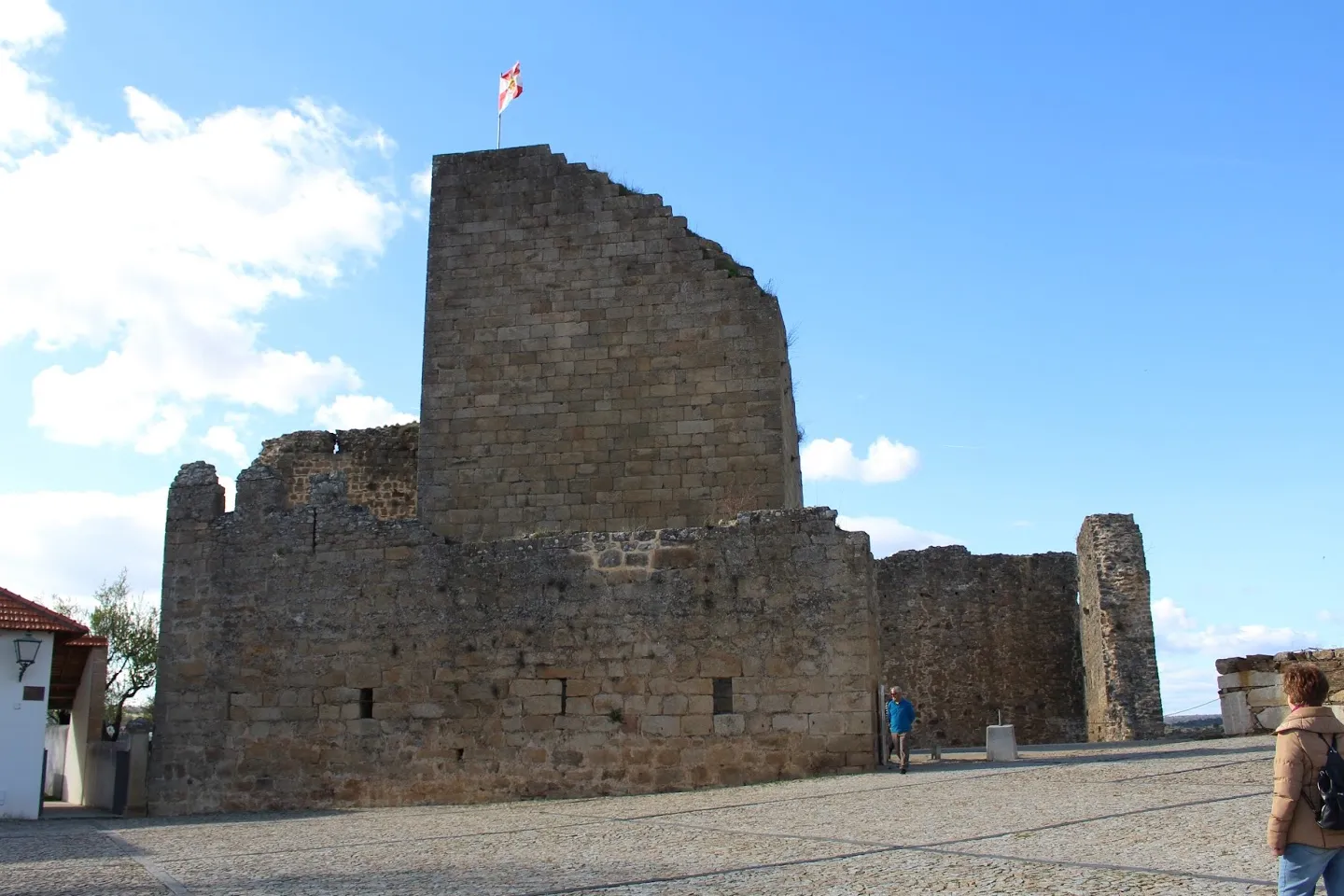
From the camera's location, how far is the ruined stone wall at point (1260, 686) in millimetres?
14672

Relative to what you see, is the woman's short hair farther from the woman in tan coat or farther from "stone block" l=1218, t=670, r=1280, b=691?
"stone block" l=1218, t=670, r=1280, b=691

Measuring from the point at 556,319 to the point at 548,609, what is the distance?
5.40m

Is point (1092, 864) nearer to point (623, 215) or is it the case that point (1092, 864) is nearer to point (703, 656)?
point (703, 656)

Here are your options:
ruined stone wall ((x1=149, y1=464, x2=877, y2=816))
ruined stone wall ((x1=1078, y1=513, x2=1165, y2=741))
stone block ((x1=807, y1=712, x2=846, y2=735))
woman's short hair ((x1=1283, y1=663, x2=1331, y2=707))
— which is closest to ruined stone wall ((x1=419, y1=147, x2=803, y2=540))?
ruined stone wall ((x1=149, y1=464, x2=877, y2=816))

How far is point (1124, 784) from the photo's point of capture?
30.6ft

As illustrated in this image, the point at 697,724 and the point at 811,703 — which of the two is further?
the point at 697,724

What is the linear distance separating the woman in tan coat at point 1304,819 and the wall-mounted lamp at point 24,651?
14.6m

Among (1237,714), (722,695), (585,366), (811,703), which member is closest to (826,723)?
(811,703)

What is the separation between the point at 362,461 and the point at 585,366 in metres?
5.34

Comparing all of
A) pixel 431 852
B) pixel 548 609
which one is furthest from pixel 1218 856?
pixel 548 609

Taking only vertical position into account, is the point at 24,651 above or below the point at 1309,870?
above

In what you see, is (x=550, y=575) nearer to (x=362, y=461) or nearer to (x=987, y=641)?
(x=362, y=461)

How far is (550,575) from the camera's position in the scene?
12.6m

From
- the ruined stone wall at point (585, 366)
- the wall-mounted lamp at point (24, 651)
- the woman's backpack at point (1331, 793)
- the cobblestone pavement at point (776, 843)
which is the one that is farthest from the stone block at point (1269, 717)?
the wall-mounted lamp at point (24, 651)
